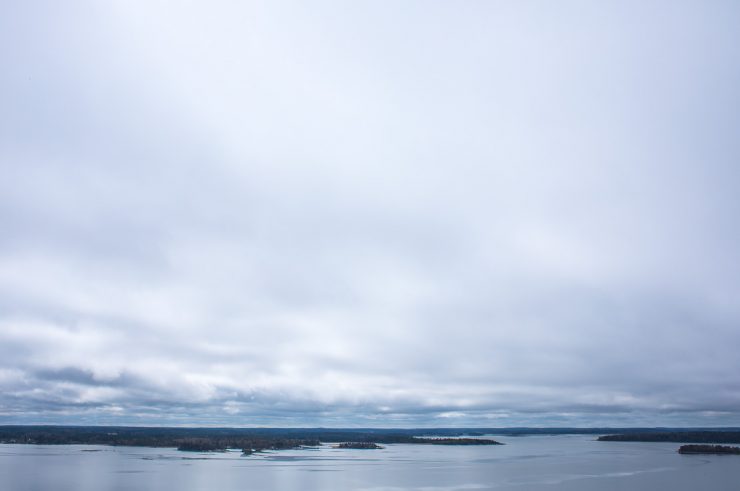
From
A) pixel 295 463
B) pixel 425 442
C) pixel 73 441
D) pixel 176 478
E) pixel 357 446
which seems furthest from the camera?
pixel 425 442

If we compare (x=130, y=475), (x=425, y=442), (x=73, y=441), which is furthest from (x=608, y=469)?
(x=73, y=441)

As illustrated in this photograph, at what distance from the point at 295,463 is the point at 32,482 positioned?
33.0m

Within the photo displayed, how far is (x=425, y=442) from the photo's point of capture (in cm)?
15025

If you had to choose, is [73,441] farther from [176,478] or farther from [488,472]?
[488,472]

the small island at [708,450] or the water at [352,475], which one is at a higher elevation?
the water at [352,475]

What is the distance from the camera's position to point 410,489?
48156 millimetres

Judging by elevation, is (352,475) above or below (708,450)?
above

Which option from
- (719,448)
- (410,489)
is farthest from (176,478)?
(719,448)

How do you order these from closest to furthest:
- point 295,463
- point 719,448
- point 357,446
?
point 295,463, point 719,448, point 357,446

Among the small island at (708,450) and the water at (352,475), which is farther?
the small island at (708,450)

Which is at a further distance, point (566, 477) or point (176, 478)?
point (566, 477)

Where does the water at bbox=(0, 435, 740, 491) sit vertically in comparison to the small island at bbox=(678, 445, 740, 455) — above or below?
above

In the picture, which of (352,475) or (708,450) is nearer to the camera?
(352,475)

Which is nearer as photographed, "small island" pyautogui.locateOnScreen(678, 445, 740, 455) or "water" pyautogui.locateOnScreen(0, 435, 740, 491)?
"water" pyautogui.locateOnScreen(0, 435, 740, 491)
